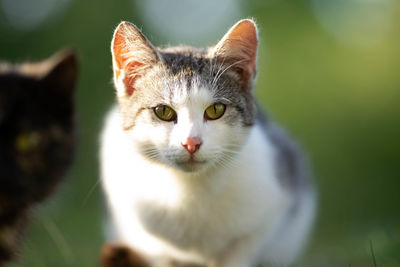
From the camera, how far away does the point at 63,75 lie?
103 inches

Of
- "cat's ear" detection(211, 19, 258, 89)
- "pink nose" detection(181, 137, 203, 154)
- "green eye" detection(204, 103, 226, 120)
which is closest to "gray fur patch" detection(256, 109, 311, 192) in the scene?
"cat's ear" detection(211, 19, 258, 89)

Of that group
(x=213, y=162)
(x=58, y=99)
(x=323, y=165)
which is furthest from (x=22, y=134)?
(x=323, y=165)

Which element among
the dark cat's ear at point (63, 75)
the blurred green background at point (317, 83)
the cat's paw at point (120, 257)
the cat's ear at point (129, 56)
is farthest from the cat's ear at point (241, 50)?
the blurred green background at point (317, 83)

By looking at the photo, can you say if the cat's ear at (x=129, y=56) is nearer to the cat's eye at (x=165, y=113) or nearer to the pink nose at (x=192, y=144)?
the cat's eye at (x=165, y=113)

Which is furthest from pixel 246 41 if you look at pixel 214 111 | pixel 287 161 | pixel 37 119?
pixel 37 119

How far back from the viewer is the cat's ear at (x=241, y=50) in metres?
2.29

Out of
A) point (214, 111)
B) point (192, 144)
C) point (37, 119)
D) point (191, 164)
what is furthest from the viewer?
point (37, 119)

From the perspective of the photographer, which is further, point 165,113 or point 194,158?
point 165,113

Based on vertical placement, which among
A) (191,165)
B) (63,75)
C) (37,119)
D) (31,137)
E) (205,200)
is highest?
(63,75)

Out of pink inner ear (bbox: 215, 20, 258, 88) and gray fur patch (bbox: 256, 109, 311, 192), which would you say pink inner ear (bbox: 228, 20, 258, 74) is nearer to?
pink inner ear (bbox: 215, 20, 258, 88)

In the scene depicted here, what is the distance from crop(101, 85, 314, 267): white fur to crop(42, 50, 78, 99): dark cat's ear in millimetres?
366

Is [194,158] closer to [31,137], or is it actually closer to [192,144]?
[192,144]

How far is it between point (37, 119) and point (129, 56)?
58 cm

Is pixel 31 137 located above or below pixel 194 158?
above
